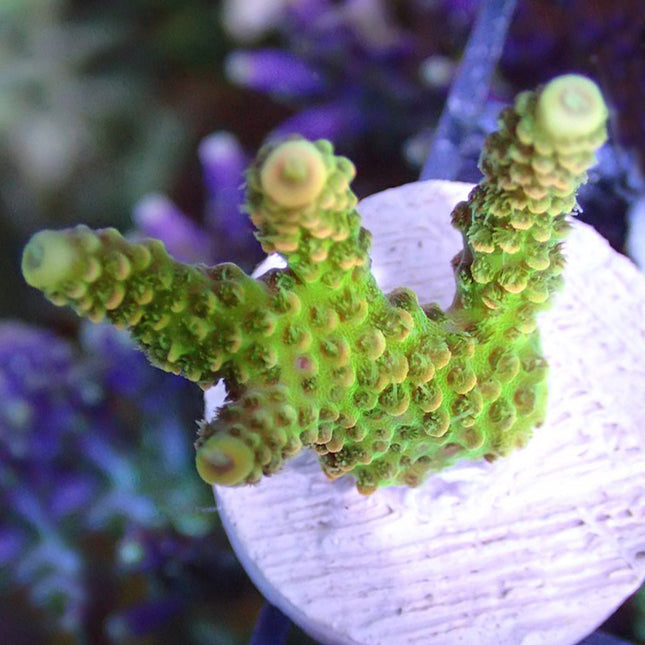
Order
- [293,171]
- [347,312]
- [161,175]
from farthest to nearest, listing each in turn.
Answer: [161,175] → [347,312] → [293,171]

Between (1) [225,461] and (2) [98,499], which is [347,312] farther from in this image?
(2) [98,499]

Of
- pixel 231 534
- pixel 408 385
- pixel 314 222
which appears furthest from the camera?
pixel 231 534

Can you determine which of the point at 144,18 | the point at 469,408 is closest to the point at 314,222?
the point at 469,408

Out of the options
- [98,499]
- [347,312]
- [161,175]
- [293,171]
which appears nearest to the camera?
[293,171]

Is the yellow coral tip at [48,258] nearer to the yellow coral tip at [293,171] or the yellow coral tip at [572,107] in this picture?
the yellow coral tip at [293,171]

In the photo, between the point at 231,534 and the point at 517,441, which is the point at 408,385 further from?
the point at 231,534

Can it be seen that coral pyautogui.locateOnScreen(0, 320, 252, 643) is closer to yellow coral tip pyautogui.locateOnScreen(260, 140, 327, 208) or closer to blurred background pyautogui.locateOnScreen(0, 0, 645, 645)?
blurred background pyautogui.locateOnScreen(0, 0, 645, 645)

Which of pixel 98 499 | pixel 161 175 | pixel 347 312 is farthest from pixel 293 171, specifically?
pixel 161 175
